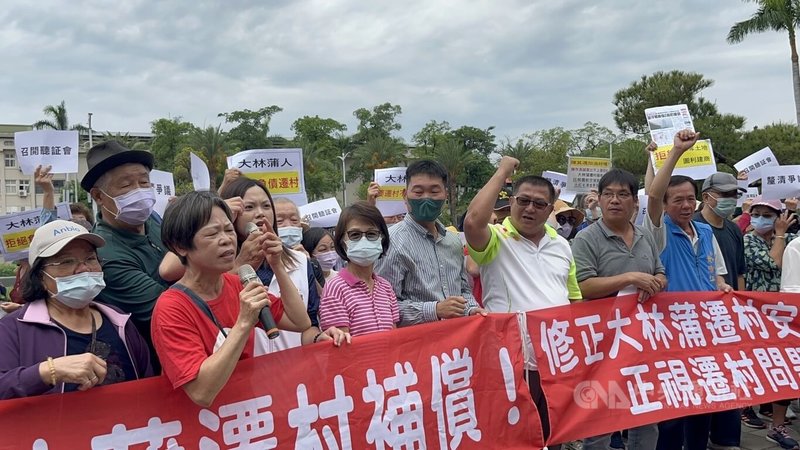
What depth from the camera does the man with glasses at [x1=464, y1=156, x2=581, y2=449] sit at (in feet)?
12.2

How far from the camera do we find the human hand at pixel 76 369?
2256 mm

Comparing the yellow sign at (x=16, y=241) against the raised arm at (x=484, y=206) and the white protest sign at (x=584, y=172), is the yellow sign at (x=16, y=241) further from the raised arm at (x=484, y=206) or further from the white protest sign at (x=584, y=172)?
the white protest sign at (x=584, y=172)

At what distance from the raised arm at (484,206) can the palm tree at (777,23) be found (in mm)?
31484

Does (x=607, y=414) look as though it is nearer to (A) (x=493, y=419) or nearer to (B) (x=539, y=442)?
(B) (x=539, y=442)

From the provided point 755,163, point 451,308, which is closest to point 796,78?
point 755,163

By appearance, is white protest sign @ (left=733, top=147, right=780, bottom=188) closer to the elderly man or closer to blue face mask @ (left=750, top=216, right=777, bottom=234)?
blue face mask @ (left=750, top=216, right=777, bottom=234)

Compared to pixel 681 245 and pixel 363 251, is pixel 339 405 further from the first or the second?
pixel 681 245

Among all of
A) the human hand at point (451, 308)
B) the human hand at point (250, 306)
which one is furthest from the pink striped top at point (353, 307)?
the human hand at point (250, 306)

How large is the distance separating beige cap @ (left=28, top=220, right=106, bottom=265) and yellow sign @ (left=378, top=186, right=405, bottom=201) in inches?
172

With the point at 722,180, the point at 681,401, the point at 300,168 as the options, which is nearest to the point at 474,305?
the point at 681,401

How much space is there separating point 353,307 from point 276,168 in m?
2.70

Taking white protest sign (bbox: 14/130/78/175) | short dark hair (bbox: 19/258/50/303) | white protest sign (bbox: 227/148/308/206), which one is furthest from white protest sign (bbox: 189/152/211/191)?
short dark hair (bbox: 19/258/50/303)

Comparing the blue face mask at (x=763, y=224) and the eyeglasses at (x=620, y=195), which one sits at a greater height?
the eyeglasses at (x=620, y=195)

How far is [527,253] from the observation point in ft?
12.5
